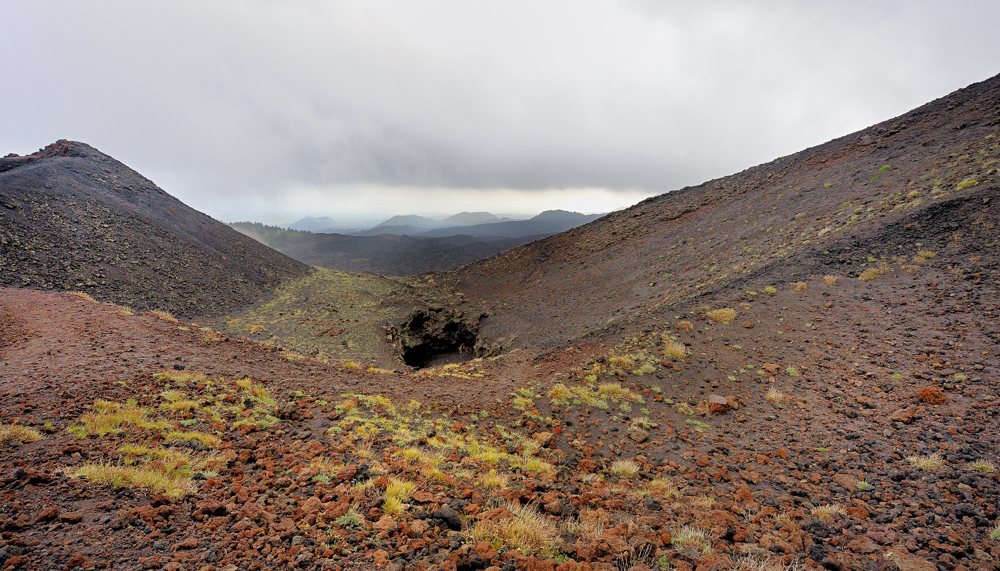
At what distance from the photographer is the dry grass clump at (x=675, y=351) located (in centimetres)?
991

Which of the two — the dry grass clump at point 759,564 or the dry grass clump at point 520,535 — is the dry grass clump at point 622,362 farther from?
the dry grass clump at point 520,535

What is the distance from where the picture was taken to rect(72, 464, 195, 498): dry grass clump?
3361mm

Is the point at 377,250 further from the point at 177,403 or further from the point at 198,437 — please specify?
the point at 198,437

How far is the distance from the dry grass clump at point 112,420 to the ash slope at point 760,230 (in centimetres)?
1180

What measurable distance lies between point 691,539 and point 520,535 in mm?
2005

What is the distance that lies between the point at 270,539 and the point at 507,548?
2.14m

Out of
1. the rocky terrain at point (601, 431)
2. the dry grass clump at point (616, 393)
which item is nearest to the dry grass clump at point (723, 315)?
the rocky terrain at point (601, 431)

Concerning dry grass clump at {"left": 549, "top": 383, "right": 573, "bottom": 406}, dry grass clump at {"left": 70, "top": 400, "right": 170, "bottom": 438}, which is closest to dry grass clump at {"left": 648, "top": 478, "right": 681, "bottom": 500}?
dry grass clump at {"left": 549, "top": 383, "right": 573, "bottom": 406}

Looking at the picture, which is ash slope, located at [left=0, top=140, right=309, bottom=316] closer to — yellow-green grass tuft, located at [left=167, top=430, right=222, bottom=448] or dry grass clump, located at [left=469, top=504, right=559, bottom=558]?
yellow-green grass tuft, located at [left=167, top=430, right=222, bottom=448]

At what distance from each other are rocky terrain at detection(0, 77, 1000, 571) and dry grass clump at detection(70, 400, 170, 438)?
31 millimetres

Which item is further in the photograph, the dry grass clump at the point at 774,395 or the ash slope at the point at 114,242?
the ash slope at the point at 114,242

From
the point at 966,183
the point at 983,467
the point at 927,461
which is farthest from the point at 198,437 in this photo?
the point at 966,183

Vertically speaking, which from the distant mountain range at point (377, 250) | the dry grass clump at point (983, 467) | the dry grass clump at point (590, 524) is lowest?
the dry grass clump at point (983, 467)

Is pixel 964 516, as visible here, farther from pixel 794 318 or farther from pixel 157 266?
pixel 157 266
